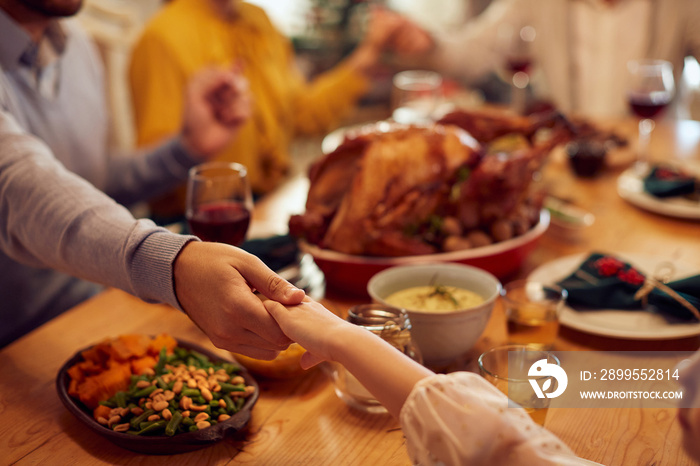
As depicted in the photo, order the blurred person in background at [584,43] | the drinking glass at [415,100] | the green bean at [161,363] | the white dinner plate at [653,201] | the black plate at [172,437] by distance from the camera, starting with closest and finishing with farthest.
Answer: the black plate at [172,437]
the green bean at [161,363]
the white dinner plate at [653,201]
the drinking glass at [415,100]
the blurred person in background at [584,43]

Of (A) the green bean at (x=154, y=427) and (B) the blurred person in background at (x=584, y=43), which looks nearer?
(A) the green bean at (x=154, y=427)

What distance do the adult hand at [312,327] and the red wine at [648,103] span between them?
4.52ft

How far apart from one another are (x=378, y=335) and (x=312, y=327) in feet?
0.53

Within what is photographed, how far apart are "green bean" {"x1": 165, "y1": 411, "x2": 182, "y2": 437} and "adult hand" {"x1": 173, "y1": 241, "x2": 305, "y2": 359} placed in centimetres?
10

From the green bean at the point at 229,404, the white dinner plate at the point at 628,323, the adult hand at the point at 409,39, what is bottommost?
the white dinner plate at the point at 628,323

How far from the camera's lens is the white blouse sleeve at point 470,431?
553 mm

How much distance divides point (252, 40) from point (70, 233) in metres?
1.95

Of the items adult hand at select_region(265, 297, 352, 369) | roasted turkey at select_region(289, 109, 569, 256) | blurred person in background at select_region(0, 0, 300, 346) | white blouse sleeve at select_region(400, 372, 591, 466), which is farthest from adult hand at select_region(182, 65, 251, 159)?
white blouse sleeve at select_region(400, 372, 591, 466)

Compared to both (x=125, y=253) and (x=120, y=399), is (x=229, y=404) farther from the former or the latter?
(x=125, y=253)

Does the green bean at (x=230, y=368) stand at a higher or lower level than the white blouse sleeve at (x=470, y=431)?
lower

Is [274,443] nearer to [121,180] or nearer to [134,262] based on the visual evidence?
[134,262]

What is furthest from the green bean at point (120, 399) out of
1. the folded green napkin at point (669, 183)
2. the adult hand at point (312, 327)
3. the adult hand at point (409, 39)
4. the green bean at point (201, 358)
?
the adult hand at point (409, 39)

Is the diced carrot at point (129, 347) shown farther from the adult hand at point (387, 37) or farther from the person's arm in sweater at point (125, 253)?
the adult hand at point (387, 37)

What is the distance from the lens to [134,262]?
82 centimetres
